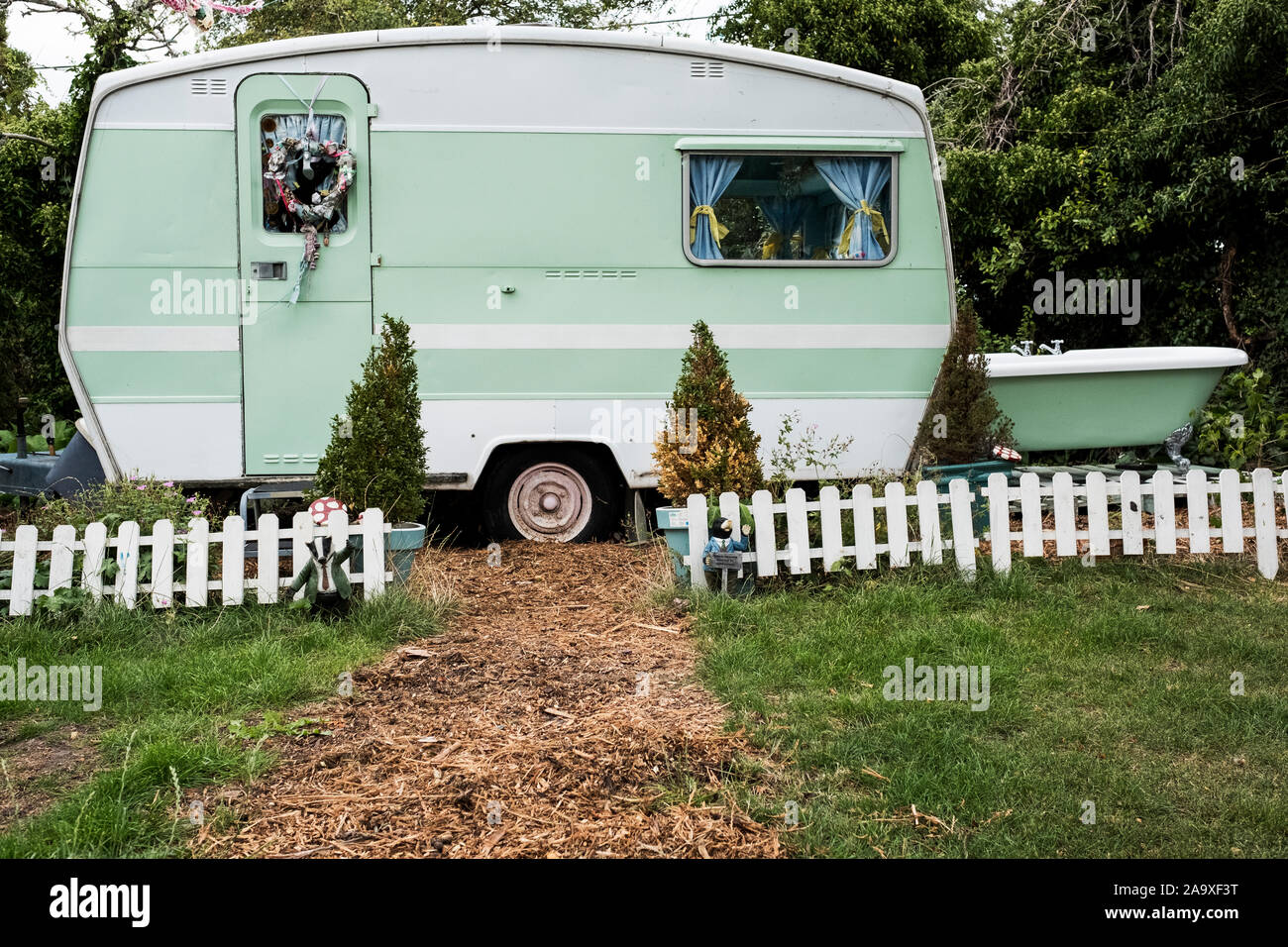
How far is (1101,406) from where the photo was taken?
7.53 m

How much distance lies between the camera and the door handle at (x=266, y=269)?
21.3 feet

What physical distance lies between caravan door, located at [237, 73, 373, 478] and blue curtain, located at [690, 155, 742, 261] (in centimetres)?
207

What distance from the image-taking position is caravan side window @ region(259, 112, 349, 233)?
6.48 meters

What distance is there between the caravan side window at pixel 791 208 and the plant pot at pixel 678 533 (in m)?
1.93

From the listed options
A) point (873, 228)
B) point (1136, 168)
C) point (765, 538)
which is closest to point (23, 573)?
point (765, 538)

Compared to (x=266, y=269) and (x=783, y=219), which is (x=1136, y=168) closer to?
(x=783, y=219)

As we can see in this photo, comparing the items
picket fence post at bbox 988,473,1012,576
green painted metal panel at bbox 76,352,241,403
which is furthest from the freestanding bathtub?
green painted metal panel at bbox 76,352,241,403

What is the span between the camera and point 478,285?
6766 millimetres

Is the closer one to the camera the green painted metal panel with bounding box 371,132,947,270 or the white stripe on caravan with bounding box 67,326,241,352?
the white stripe on caravan with bounding box 67,326,241,352

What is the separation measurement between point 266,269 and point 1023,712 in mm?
5018

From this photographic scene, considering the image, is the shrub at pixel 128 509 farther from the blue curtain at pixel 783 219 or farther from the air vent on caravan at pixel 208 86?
the blue curtain at pixel 783 219

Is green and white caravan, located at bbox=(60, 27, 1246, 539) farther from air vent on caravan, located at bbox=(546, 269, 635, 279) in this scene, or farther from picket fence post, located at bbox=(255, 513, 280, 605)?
picket fence post, located at bbox=(255, 513, 280, 605)

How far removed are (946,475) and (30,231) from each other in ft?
30.2
